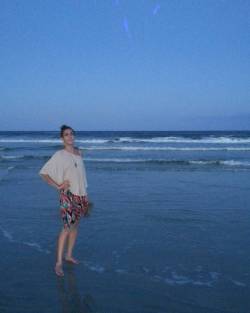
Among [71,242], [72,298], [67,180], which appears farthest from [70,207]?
[72,298]

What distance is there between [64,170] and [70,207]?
1.40ft

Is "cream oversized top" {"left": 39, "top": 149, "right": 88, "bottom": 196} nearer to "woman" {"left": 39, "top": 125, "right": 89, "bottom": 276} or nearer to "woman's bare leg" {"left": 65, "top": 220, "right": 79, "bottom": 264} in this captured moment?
"woman" {"left": 39, "top": 125, "right": 89, "bottom": 276}

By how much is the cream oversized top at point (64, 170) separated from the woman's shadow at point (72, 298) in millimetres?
964

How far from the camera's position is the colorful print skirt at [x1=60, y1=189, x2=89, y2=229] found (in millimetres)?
4586

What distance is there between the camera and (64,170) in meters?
4.56

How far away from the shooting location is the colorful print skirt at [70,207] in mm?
4586

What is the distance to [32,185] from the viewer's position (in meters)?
11.3

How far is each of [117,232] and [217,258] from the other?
1790 millimetres

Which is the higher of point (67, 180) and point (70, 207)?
point (67, 180)

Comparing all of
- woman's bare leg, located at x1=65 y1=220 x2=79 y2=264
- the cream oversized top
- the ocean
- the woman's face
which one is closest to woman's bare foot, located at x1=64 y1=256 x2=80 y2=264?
woman's bare leg, located at x1=65 y1=220 x2=79 y2=264

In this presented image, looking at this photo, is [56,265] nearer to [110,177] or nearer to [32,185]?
[32,185]

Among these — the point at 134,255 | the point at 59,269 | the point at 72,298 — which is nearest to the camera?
the point at 72,298

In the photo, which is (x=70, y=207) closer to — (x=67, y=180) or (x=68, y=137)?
(x=67, y=180)

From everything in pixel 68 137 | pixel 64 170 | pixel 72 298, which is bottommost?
pixel 72 298
